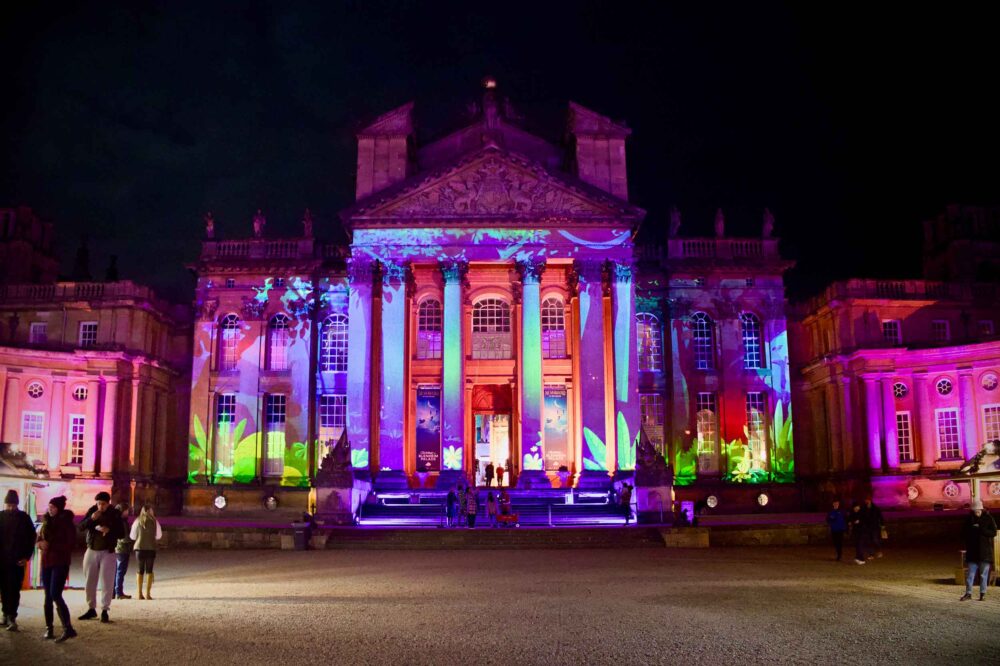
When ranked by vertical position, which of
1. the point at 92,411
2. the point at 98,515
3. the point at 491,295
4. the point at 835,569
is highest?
the point at 491,295

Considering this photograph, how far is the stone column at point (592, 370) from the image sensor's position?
33.0m

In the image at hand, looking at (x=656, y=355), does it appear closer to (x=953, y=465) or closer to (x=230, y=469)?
(x=953, y=465)

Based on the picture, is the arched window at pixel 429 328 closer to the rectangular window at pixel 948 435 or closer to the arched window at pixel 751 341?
the arched window at pixel 751 341

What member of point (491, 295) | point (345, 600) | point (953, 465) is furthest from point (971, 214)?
point (345, 600)

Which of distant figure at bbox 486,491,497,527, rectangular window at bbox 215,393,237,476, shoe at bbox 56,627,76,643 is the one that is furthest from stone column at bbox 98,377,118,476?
shoe at bbox 56,627,76,643

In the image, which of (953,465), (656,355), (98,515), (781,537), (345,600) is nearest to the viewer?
(98,515)

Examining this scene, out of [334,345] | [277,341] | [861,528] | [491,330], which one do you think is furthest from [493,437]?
[861,528]

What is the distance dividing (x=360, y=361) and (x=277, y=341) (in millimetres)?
6847

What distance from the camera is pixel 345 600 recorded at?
14.0 meters

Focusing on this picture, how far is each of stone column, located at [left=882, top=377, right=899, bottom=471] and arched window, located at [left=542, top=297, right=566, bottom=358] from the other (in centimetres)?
1361

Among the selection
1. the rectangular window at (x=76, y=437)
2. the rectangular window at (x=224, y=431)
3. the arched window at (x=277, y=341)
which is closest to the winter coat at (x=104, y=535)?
the rectangular window at (x=224, y=431)

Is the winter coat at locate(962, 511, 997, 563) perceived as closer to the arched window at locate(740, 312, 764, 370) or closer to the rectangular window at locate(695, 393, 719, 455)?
the rectangular window at locate(695, 393, 719, 455)

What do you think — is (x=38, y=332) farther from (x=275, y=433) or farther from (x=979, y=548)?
(x=979, y=548)

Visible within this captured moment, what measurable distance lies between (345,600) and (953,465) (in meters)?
30.7
